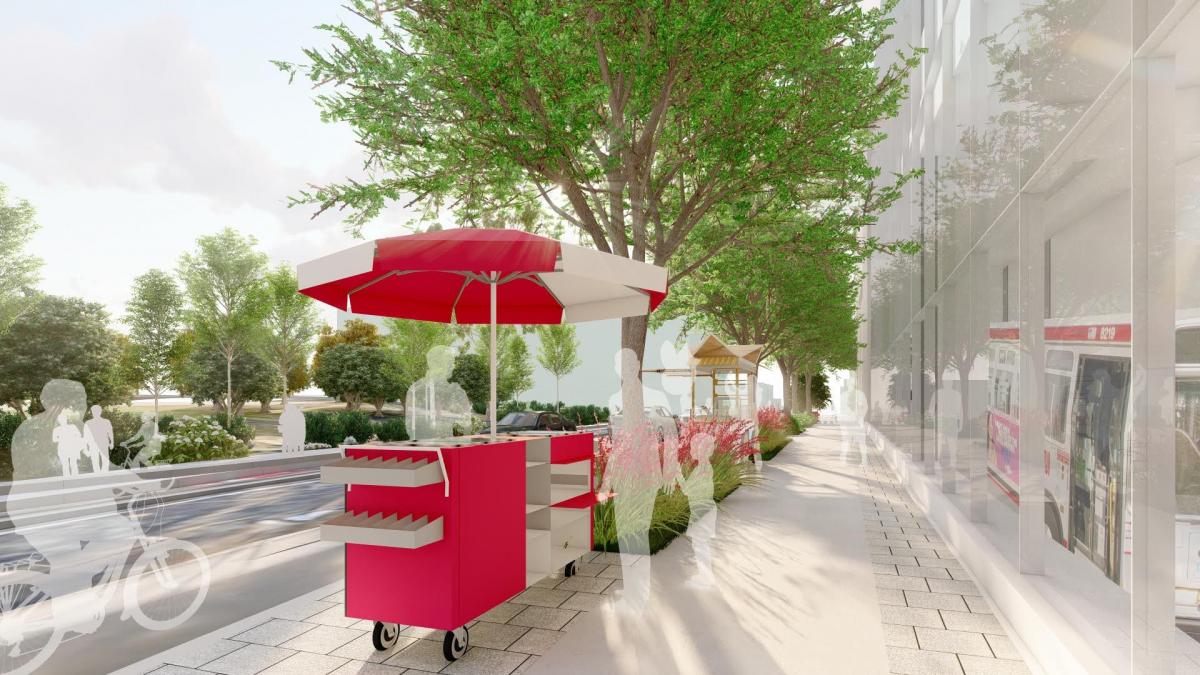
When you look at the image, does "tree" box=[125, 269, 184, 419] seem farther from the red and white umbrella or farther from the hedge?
the red and white umbrella

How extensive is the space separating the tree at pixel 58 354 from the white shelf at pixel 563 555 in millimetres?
22256

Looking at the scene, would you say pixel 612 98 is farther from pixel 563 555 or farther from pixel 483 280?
pixel 563 555

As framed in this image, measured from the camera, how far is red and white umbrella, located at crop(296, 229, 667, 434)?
4.42 metres

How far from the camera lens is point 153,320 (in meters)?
40.6

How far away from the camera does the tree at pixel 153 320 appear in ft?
132

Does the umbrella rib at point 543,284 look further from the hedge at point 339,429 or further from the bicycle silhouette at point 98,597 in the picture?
the hedge at point 339,429

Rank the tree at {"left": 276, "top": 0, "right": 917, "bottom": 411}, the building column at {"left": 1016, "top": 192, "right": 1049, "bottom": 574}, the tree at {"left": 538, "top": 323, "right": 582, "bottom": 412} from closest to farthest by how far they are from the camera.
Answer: the building column at {"left": 1016, "top": 192, "right": 1049, "bottom": 574} < the tree at {"left": 276, "top": 0, "right": 917, "bottom": 411} < the tree at {"left": 538, "top": 323, "right": 582, "bottom": 412}

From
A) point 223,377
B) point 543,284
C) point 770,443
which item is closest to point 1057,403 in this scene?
point 543,284

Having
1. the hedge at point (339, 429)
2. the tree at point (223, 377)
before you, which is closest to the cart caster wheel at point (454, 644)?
the hedge at point (339, 429)

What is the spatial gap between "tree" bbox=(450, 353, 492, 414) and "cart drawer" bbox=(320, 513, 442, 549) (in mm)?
38539

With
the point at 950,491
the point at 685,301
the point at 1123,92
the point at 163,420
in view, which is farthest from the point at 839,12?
the point at 163,420

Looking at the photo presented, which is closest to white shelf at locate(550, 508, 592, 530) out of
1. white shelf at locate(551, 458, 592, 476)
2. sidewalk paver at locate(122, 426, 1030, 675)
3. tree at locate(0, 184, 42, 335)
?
white shelf at locate(551, 458, 592, 476)

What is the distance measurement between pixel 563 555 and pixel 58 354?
2320cm

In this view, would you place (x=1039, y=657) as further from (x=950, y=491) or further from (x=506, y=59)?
(x=506, y=59)
